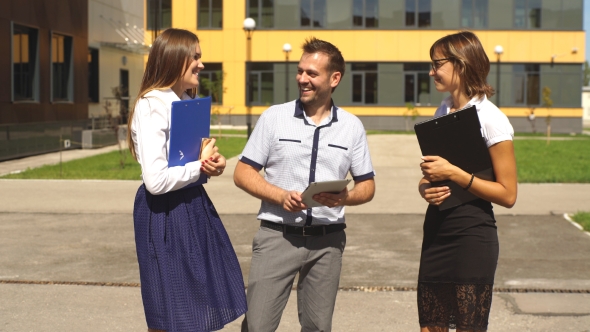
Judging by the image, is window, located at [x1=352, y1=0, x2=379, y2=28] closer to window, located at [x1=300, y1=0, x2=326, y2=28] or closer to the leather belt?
window, located at [x1=300, y1=0, x2=326, y2=28]

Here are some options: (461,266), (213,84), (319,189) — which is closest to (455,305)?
(461,266)

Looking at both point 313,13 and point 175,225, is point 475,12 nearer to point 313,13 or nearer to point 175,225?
point 313,13

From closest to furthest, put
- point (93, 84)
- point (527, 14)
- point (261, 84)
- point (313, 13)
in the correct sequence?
point (93, 84) < point (527, 14) < point (313, 13) < point (261, 84)

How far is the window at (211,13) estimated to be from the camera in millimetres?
49719

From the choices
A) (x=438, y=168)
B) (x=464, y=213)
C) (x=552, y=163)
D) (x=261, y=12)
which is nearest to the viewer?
(x=438, y=168)

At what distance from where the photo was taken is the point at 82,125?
96.3 feet

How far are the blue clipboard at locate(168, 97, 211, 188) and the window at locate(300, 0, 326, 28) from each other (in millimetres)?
45722

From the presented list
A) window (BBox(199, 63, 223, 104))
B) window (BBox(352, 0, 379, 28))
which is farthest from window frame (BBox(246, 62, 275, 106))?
window (BBox(352, 0, 379, 28))

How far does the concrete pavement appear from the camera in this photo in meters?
6.60

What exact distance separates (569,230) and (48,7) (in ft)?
63.6

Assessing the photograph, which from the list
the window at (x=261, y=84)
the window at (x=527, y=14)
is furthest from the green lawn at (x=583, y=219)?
the window at (x=527, y=14)

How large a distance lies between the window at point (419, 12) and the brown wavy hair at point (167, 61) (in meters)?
45.9

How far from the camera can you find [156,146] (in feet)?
12.9

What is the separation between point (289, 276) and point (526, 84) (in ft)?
152
